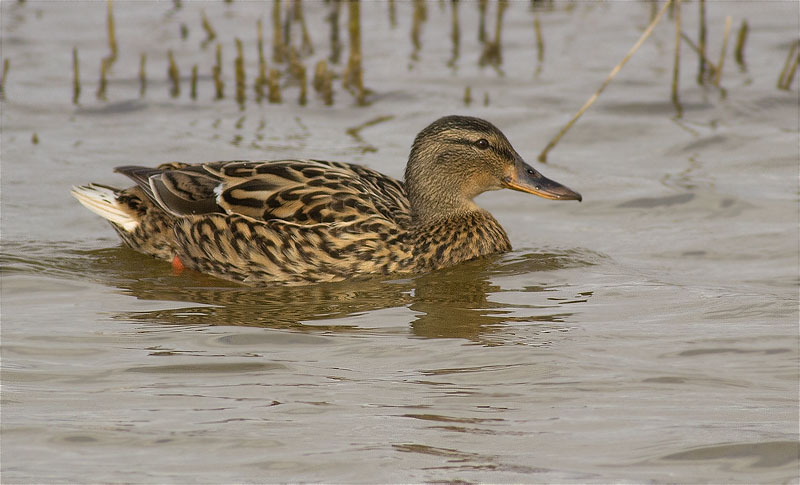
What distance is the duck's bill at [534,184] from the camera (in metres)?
8.72

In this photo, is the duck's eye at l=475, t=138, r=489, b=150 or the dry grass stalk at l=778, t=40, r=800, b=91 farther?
the dry grass stalk at l=778, t=40, r=800, b=91

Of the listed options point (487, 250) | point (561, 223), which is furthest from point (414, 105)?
point (487, 250)

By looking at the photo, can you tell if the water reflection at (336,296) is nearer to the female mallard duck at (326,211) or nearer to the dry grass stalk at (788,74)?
the female mallard duck at (326,211)

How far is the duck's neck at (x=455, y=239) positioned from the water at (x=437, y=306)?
0.37 ft

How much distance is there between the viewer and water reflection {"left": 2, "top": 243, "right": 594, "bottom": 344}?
7371 mm

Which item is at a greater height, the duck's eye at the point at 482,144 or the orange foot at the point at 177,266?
the duck's eye at the point at 482,144

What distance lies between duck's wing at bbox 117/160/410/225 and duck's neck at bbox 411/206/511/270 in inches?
9.0

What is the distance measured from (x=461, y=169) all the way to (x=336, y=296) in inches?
59.9

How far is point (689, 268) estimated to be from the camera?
28.4 feet

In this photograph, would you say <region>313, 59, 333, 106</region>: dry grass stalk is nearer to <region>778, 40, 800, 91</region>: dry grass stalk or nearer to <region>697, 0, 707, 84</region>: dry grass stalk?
<region>697, 0, 707, 84</region>: dry grass stalk

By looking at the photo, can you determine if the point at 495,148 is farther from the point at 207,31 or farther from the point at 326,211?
the point at 207,31

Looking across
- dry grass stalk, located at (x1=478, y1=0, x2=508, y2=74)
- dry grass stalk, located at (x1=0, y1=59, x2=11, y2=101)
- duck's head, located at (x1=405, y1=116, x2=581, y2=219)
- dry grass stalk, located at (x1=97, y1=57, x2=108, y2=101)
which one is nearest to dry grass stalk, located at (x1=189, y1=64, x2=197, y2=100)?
dry grass stalk, located at (x1=97, y1=57, x2=108, y2=101)

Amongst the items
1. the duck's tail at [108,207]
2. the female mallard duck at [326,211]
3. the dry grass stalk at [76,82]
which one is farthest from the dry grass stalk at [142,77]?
the female mallard duck at [326,211]

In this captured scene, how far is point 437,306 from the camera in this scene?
7816mm
